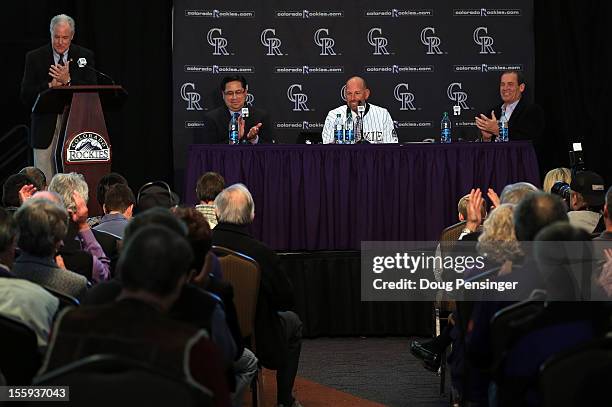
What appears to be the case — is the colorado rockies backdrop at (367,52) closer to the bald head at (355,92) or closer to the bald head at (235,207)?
the bald head at (355,92)

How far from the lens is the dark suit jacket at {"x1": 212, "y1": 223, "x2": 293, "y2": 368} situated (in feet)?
18.2

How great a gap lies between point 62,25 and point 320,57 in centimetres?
283

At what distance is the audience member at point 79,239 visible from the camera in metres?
4.93

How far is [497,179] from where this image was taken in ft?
28.1

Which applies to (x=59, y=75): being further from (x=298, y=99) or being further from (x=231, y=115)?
(x=298, y=99)

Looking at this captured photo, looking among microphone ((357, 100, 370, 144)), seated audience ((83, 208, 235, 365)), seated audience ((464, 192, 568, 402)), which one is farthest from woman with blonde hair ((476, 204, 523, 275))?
microphone ((357, 100, 370, 144))

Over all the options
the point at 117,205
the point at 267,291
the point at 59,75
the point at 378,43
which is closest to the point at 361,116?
the point at 378,43

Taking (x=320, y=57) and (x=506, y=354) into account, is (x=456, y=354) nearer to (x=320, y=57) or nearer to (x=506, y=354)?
(x=506, y=354)

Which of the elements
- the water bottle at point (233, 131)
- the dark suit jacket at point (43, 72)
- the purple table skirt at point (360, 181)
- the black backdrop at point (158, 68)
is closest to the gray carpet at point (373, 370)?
the purple table skirt at point (360, 181)

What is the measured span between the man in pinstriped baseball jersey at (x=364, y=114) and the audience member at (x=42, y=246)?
17.7 feet

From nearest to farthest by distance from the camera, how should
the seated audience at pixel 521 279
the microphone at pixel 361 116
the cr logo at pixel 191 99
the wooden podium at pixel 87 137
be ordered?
the seated audience at pixel 521 279, the wooden podium at pixel 87 137, the microphone at pixel 361 116, the cr logo at pixel 191 99

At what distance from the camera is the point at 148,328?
114 inches

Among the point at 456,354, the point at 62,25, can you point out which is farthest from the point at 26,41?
the point at 456,354

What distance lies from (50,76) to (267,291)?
409 centimetres
